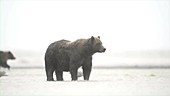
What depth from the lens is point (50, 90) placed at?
71.7 ft

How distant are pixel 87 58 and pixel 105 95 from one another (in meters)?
6.80

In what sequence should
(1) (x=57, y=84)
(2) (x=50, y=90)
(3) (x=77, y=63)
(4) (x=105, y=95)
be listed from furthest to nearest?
(3) (x=77, y=63) < (1) (x=57, y=84) < (2) (x=50, y=90) < (4) (x=105, y=95)

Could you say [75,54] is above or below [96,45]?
below

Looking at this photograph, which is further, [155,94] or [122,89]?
[122,89]

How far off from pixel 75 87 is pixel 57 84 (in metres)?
1.71

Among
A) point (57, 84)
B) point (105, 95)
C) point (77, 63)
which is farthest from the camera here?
point (77, 63)

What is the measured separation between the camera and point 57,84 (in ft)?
80.1

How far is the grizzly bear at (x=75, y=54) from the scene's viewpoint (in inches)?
1047

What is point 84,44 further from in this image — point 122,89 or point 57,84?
point 122,89

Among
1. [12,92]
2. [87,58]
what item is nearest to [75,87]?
[12,92]

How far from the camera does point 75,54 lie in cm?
2670

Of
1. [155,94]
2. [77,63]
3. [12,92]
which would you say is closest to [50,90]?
[12,92]

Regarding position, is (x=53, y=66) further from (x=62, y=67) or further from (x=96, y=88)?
(x=96, y=88)

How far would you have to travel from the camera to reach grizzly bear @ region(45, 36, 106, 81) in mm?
26594
